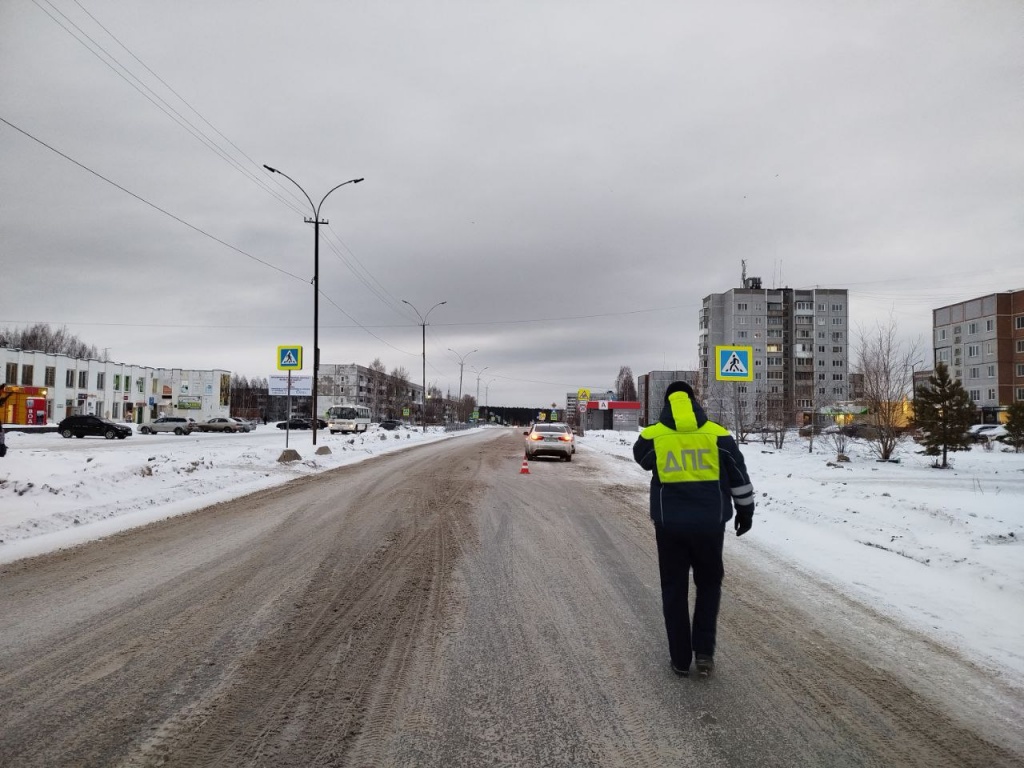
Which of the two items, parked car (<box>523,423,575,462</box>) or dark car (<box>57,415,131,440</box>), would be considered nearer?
parked car (<box>523,423,575,462</box>)

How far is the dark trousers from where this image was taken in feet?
12.8

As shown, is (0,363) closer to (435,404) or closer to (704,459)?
(704,459)

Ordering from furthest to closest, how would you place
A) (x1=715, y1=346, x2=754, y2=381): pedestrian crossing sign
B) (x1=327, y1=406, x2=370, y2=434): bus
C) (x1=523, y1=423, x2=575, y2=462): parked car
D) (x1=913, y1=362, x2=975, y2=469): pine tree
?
1. (x1=327, y1=406, x2=370, y2=434): bus
2. (x1=523, y1=423, x2=575, y2=462): parked car
3. (x1=913, y1=362, x2=975, y2=469): pine tree
4. (x1=715, y1=346, x2=754, y2=381): pedestrian crossing sign

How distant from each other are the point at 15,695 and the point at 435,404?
A: 151 metres

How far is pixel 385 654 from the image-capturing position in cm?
411

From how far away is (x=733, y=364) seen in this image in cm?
1614

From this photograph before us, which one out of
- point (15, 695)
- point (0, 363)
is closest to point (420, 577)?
point (15, 695)

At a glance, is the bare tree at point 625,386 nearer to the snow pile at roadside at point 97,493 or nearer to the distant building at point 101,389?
the distant building at point 101,389

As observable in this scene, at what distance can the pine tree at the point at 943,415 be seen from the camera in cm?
1934

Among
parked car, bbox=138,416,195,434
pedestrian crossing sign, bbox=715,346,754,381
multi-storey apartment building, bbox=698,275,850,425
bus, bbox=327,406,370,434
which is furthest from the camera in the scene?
multi-storey apartment building, bbox=698,275,850,425

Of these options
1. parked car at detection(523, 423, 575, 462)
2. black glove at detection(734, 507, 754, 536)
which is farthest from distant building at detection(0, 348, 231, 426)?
black glove at detection(734, 507, 754, 536)

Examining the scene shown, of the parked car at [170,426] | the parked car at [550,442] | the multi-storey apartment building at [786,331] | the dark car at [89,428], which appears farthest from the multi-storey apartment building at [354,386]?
the parked car at [550,442]

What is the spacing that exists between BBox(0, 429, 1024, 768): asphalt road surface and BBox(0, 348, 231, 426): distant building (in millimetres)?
54642

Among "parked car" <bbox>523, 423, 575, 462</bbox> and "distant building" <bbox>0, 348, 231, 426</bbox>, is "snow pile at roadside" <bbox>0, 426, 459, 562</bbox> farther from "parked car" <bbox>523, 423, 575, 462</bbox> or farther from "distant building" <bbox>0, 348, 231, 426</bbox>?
"distant building" <bbox>0, 348, 231, 426</bbox>
